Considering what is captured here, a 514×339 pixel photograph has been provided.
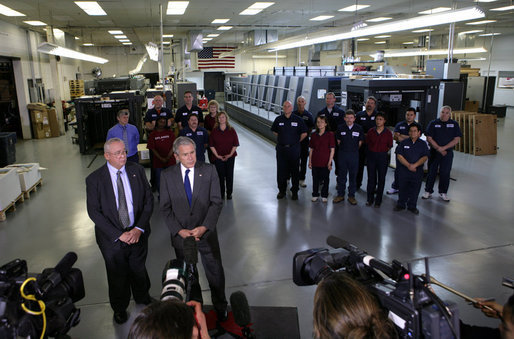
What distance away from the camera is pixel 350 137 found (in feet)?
18.7

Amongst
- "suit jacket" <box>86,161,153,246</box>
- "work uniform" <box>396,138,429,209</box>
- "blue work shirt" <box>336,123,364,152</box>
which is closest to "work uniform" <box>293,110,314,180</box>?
"blue work shirt" <box>336,123,364,152</box>

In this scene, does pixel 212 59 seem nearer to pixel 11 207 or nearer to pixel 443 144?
pixel 11 207

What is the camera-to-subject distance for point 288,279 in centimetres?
378

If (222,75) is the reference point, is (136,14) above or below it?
above

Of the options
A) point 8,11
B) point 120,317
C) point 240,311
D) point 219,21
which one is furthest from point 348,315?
point 219,21

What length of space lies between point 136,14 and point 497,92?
1954 centimetres

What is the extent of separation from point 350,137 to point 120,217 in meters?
3.84

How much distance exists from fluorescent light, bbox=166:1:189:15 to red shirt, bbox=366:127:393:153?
276 inches

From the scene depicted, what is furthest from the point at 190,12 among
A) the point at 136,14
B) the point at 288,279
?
the point at 288,279

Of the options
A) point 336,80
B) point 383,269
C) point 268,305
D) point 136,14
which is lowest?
point 268,305

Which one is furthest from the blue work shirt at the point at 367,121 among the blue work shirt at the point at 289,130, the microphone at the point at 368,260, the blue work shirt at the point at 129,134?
the microphone at the point at 368,260

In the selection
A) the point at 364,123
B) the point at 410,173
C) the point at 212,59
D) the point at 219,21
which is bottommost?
the point at 410,173

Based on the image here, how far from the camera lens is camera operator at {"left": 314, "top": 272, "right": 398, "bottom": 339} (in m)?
1.21

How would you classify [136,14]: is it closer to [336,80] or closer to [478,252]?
[336,80]
